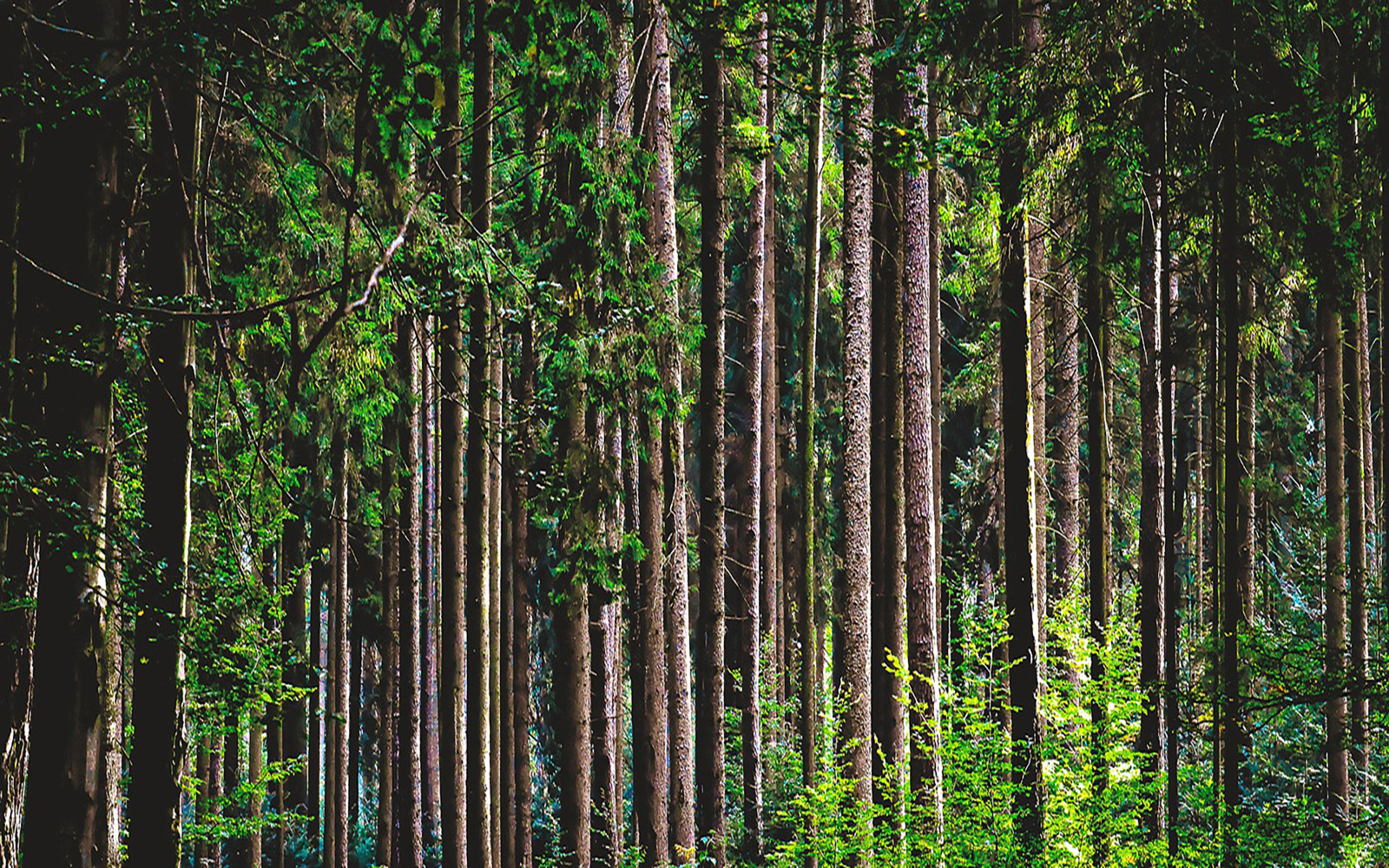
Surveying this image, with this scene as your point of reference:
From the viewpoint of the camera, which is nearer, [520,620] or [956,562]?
[520,620]

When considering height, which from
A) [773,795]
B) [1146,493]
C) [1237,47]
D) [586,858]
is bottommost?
[773,795]

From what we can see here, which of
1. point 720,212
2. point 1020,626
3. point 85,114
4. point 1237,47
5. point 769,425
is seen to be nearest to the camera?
point 85,114

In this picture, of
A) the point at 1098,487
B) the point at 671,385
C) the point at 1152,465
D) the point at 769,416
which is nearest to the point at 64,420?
the point at 671,385

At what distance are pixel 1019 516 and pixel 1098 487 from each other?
91.5 inches

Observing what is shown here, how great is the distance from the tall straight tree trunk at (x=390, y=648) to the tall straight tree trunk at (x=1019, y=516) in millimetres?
6814

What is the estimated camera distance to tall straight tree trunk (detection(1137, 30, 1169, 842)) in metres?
7.79

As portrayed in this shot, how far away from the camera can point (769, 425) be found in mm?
19609

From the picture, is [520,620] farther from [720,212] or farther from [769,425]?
[720,212]

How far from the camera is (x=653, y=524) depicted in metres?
10.8

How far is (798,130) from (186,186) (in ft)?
9.50

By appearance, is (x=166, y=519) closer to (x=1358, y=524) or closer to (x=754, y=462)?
(x=754, y=462)

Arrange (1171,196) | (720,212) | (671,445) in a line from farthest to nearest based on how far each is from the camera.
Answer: (671,445) → (720,212) → (1171,196)

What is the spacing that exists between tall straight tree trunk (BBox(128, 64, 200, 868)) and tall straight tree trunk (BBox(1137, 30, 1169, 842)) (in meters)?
5.69

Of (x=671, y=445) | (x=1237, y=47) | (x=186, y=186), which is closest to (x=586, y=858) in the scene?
(x=671, y=445)
